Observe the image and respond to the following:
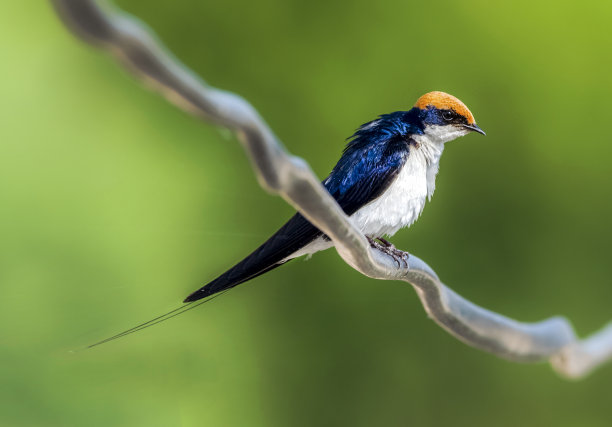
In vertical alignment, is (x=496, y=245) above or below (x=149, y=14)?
below

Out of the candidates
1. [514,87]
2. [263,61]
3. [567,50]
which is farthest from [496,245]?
[263,61]

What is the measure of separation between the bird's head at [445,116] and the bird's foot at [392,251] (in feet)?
0.41

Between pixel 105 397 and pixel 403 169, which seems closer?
pixel 403 169

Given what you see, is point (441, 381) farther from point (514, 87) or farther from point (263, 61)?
point (263, 61)

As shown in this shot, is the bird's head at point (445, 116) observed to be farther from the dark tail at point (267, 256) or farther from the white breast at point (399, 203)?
the dark tail at point (267, 256)

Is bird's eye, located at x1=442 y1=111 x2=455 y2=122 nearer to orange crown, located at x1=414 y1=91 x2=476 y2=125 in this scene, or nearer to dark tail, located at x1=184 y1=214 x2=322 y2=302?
orange crown, located at x1=414 y1=91 x2=476 y2=125

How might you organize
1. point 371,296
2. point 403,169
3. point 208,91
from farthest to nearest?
1. point 371,296
2. point 403,169
3. point 208,91

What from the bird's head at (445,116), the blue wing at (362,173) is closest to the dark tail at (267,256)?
the blue wing at (362,173)

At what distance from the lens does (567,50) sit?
1.62 metres

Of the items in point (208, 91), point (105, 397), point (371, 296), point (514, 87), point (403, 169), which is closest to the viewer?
point (208, 91)

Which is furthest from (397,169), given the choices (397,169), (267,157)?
(267,157)

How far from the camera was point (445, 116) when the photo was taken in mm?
732

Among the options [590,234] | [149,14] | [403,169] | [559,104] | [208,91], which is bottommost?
[208,91]

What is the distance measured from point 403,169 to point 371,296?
2.60 ft
